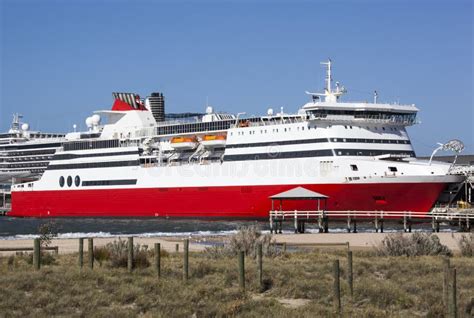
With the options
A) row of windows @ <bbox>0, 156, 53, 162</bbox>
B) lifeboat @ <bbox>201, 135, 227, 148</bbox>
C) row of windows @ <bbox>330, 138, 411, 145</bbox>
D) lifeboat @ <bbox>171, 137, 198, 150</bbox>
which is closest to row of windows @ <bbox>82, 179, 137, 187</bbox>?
lifeboat @ <bbox>171, 137, 198, 150</bbox>

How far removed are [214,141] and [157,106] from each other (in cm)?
1463

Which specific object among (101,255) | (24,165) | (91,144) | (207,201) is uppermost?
(91,144)

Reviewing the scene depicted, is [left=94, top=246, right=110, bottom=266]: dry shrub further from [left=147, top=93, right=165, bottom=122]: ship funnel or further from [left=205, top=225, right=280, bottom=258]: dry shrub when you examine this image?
[left=147, top=93, right=165, bottom=122]: ship funnel

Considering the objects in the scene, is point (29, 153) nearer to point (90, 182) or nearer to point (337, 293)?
point (90, 182)

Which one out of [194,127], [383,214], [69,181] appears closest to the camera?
[383,214]

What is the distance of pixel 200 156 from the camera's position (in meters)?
61.7

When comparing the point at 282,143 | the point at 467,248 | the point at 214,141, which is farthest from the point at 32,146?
the point at 467,248

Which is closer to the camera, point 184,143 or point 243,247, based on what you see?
point 243,247

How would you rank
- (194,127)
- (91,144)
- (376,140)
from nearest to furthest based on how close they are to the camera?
(376,140) → (194,127) → (91,144)

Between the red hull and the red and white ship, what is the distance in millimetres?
68

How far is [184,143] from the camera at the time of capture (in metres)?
62.3

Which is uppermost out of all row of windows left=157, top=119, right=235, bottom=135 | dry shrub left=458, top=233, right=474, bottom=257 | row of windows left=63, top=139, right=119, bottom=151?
row of windows left=157, top=119, right=235, bottom=135

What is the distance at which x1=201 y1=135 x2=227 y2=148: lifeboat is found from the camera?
59.5 metres

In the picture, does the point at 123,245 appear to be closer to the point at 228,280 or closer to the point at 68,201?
the point at 228,280
